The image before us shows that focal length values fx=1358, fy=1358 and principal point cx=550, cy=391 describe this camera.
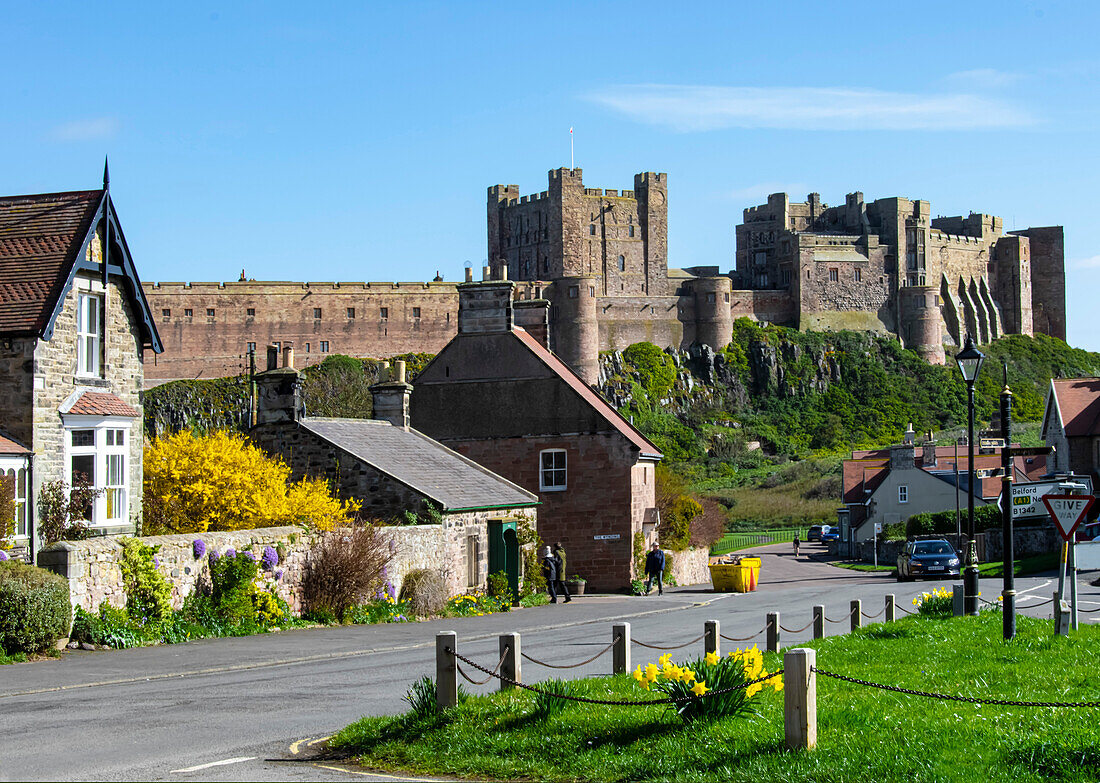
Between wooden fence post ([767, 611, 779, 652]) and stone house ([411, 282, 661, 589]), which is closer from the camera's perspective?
wooden fence post ([767, 611, 779, 652])

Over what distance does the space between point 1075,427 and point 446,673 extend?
48589 millimetres

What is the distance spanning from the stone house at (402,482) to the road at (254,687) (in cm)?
193

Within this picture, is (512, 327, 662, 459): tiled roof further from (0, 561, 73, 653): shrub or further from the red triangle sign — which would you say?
(0, 561, 73, 653): shrub

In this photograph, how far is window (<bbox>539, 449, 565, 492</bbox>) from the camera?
34531mm

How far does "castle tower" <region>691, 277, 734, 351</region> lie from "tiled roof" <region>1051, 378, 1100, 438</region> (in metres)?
59.0

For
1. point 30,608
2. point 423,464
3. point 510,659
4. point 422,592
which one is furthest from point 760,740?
point 423,464

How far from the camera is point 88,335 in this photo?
24781 mm

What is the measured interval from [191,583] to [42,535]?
409 centimetres

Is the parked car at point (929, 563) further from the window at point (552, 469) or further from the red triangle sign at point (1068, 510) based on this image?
the red triangle sign at point (1068, 510)

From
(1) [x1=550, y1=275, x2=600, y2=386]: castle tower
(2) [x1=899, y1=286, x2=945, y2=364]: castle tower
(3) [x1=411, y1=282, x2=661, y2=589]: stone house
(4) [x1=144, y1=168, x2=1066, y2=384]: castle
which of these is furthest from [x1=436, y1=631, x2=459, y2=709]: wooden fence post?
(2) [x1=899, y1=286, x2=945, y2=364]: castle tower

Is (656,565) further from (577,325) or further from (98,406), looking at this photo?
(577,325)

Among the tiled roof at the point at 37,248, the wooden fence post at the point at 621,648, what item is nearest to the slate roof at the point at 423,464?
the tiled roof at the point at 37,248

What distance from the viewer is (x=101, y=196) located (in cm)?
2475

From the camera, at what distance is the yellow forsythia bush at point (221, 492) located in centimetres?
2502
